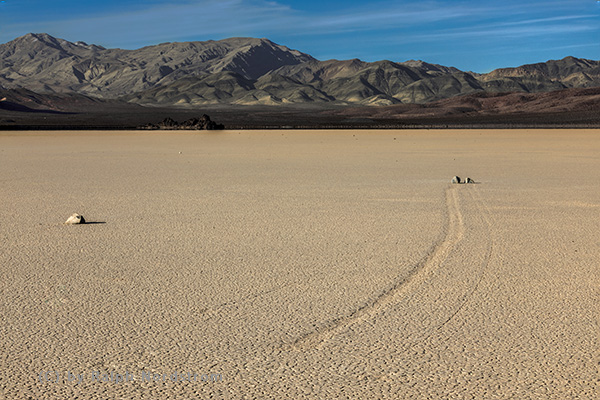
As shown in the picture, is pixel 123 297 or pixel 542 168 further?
pixel 542 168

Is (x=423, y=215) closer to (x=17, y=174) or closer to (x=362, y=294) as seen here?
(x=362, y=294)

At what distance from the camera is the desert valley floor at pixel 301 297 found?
3633 mm

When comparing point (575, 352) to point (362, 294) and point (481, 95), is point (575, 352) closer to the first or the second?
point (362, 294)

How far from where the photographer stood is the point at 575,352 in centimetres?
398

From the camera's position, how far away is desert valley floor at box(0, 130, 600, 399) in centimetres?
363

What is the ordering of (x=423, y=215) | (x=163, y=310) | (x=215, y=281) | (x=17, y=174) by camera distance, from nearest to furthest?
1. (x=163, y=310)
2. (x=215, y=281)
3. (x=423, y=215)
4. (x=17, y=174)

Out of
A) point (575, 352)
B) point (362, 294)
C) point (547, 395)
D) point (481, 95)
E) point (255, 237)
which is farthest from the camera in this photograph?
point (481, 95)

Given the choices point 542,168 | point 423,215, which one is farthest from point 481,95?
point 423,215

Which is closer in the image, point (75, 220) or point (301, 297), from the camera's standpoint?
point (301, 297)

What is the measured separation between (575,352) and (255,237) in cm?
413

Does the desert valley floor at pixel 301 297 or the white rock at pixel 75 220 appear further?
the white rock at pixel 75 220

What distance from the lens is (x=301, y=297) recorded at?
16.9 ft

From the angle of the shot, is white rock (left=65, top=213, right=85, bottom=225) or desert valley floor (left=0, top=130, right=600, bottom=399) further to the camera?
white rock (left=65, top=213, right=85, bottom=225)

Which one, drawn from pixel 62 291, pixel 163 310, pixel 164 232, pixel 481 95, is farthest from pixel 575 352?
pixel 481 95
